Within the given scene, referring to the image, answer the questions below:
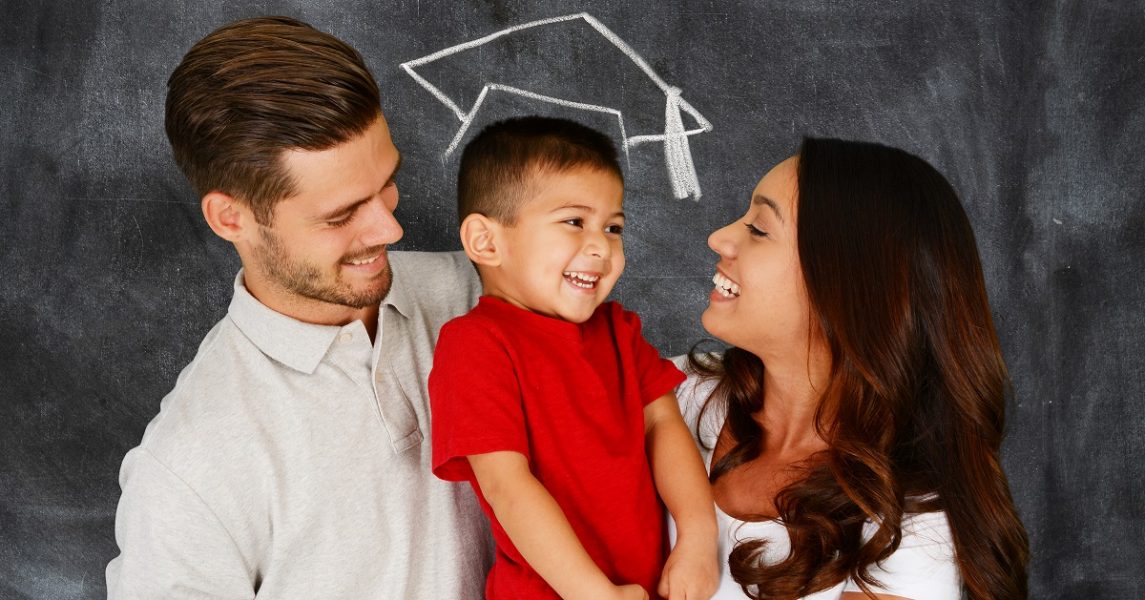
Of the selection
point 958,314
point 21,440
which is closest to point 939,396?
point 958,314

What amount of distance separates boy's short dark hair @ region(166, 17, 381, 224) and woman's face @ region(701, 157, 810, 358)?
692 millimetres

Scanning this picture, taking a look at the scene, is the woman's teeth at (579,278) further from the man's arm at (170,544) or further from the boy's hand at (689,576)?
the man's arm at (170,544)

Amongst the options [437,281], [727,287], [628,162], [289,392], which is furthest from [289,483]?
[628,162]

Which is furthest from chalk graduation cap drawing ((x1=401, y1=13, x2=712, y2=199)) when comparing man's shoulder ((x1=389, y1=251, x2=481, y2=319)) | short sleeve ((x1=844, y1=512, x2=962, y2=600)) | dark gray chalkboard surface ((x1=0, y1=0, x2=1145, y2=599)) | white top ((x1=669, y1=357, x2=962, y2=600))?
short sleeve ((x1=844, y1=512, x2=962, y2=600))

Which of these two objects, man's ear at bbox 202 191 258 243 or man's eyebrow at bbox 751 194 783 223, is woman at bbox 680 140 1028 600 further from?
man's ear at bbox 202 191 258 243

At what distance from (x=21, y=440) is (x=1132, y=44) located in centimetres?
277

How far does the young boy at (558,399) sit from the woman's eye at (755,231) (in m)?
0.25

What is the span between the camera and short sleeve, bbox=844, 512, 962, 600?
4.80ft

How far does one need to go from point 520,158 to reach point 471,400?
1.35 ft

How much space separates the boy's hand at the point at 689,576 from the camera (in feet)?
4.71

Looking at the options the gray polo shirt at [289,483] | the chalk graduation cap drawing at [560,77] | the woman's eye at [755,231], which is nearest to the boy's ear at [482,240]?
the gray polo shirt at [289,483]

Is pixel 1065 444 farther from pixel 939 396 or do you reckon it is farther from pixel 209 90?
pixel 209 90

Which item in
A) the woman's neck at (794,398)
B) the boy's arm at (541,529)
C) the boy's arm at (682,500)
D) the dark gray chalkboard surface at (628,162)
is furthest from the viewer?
the dark gray chalkboard surface at (628,162)

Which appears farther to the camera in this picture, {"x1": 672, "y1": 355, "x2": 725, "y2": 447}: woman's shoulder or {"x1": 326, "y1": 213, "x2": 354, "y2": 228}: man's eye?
{"x1": 672, "y1": 355, "x2": 725, "y2": 447}: woman's shoulder
